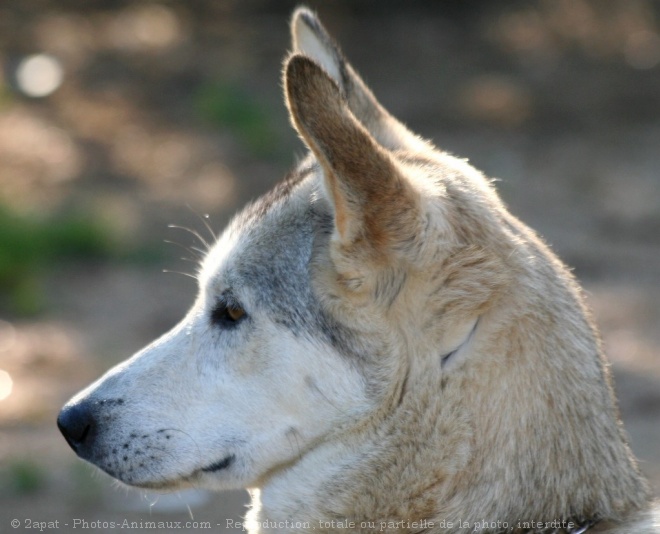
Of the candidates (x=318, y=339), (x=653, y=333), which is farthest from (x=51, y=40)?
(x=318, y=339)

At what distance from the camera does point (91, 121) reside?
33.5 ft

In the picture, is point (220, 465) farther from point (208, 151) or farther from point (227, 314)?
point (208, 151)

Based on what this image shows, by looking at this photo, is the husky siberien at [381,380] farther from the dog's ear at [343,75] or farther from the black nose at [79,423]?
the dog's ear at [343,75]

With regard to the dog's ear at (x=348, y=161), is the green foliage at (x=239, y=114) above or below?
above

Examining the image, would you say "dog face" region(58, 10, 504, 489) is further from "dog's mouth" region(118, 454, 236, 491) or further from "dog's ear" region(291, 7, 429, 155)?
"dog's ear" region(291, 7, 429, 155)

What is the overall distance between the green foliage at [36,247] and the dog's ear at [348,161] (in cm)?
508

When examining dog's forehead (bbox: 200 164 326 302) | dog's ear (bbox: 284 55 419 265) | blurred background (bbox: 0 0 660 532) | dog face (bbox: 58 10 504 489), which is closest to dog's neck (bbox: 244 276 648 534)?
dog face (bbox: 58 10 504 489)

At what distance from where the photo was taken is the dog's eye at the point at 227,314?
3473 millimetres

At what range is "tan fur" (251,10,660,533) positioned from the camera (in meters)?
3.10

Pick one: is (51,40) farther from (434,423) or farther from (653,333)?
(434,423)

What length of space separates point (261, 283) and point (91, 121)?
7230 millimetres

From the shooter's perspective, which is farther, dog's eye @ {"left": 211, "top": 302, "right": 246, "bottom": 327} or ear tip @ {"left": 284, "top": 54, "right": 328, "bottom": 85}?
dog's eye @ {"left": 211, "top": 302, "right": 246, "bottom": 327}

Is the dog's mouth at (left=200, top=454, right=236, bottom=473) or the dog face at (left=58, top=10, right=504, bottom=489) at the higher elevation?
the dog face at (left=58, top=10, right=504, bottom=489)

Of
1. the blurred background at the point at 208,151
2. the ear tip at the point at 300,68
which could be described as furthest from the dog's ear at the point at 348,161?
the blurred background at the point at 208,151
